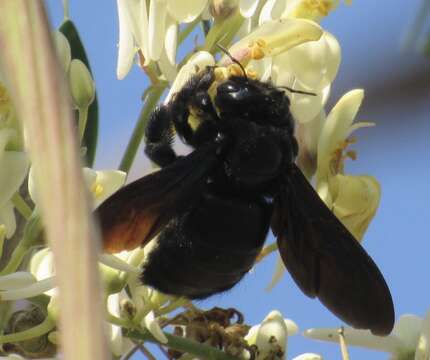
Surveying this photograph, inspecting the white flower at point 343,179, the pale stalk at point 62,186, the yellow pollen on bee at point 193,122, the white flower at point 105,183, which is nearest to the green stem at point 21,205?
the white flower at point 105,183

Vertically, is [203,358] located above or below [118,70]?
below

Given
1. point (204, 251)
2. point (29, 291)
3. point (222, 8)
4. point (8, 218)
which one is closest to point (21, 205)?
point (8, 218)

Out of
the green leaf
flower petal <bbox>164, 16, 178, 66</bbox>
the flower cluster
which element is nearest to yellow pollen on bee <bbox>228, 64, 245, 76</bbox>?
the flower cluster

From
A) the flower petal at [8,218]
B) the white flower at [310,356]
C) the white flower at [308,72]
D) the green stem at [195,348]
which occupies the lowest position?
the white flower at [310,356]

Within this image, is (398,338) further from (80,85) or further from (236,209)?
(80,85)

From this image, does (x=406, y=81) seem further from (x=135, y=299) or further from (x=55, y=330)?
(x=55, y=330)

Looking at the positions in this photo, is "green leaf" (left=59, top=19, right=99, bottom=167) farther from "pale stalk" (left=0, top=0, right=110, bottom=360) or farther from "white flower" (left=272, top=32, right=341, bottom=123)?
"pale stalk" (left=0, top=0, right=110, bottom=360)

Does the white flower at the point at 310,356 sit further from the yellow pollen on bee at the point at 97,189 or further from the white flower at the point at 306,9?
the white flower at the point at 306,9

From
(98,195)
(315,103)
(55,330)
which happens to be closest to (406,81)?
(315,103)
